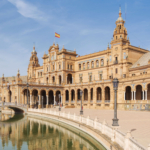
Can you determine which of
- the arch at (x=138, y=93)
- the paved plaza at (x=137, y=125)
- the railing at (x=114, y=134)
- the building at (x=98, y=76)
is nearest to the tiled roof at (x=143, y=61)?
the building at (x=98, y=76)

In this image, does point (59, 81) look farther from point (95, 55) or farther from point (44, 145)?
point (44, 145)

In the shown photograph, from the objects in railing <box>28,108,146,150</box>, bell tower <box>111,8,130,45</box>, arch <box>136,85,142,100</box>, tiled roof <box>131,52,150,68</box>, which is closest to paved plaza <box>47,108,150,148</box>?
railing <box>28,108,146,150</box>

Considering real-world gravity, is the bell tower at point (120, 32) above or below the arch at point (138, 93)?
above

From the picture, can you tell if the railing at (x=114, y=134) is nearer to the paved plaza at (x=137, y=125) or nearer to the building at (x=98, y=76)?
the paved plaza at (x=137, y=125)

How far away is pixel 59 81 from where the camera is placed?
2729 inches

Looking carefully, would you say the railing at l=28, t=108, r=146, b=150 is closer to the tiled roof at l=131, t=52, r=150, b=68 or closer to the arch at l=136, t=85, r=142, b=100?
the arch at l=136, t=85, r=142, b=100

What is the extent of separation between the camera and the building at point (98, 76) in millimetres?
45406

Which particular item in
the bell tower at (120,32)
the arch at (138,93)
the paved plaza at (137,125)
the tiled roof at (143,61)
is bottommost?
the paved plaza at (137,125)

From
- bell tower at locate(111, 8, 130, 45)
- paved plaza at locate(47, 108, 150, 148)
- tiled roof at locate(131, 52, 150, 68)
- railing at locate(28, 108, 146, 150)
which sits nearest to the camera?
railing at locate(28, 108, 146, 150)

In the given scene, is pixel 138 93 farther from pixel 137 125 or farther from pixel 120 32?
pixel 137 125

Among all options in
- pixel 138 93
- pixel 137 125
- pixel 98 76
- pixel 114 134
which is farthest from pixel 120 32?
pixel 114 134

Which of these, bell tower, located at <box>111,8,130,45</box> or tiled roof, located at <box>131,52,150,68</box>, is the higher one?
bell tower, located at <box>111,8,130,45</box>

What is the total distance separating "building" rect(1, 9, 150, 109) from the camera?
45406mm

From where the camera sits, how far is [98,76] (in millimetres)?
60375
